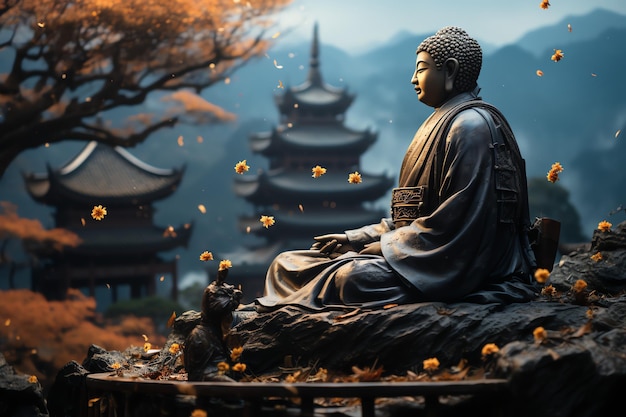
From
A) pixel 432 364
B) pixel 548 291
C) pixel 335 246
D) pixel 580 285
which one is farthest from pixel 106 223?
pixel 432 364

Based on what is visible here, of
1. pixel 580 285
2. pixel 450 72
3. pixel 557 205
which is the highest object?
pixel 450 72

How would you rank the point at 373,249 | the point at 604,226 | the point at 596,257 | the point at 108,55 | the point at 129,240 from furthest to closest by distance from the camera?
the point at 129,240 < the point at 108,55 < the point at 596,257 < the point at 604,226 < the point at 373,249

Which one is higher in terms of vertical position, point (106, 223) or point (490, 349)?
point (490, 349)

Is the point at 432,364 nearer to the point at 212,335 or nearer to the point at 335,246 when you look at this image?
the point at 212,335

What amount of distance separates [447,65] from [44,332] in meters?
12.3

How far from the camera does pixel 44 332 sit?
16.3 m

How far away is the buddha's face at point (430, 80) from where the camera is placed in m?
6.14

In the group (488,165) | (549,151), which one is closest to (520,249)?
(488,165)

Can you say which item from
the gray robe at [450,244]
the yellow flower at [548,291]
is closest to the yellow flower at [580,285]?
the gray robe at [450,244]

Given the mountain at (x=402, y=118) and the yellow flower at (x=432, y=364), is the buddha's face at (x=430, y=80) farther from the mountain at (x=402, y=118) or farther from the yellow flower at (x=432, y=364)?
the mountain at (x=402, y=118)

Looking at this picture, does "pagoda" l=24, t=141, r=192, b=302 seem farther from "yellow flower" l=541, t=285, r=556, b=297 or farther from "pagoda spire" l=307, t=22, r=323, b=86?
"yellow flower" l=541, t=285, r=556, b=297

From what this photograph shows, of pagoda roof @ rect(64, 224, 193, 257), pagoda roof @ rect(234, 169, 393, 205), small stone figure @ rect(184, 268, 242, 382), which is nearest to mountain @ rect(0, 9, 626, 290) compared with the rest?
pagoda roof @ rect(64, 224, 193, 257)

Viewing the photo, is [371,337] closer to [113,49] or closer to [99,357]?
[99,357]

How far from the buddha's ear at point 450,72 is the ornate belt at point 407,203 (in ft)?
2.60
